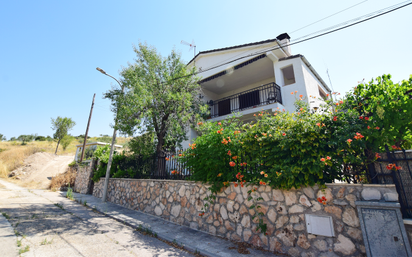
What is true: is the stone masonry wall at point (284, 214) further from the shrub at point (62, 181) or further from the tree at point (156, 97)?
the shrub at point (62, 181)

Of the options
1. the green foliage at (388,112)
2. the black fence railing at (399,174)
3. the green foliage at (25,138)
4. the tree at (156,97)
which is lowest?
the black fence railing at (399,174)

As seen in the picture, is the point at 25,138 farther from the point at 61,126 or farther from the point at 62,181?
the point at 62,181

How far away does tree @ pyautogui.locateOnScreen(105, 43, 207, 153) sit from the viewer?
7.32 metres

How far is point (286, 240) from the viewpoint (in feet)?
11.9

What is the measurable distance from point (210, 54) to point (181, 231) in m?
11.6

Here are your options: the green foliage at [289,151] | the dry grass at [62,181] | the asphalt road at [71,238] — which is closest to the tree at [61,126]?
the dry grass at [62,181]

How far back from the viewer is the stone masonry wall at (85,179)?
41.7 feet

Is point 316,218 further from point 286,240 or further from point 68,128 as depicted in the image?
point 68,128

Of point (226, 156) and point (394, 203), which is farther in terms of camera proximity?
point (226, 156)

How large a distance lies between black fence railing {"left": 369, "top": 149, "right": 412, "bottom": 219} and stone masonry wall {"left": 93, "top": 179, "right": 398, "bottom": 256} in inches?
10.2

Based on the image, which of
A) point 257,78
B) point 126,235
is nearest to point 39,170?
point 126,235

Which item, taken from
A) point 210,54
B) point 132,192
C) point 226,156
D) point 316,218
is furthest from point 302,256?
point 210,54

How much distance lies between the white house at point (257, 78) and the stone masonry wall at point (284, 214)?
406 centimetres

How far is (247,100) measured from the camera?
11.7 m
